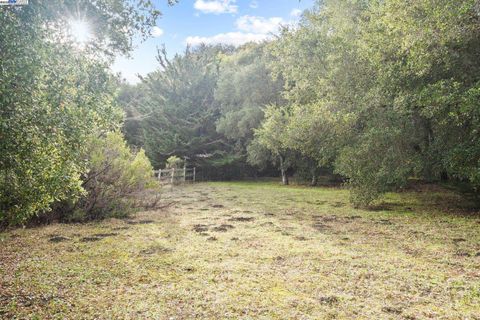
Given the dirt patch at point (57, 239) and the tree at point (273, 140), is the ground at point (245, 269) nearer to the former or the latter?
the dirt patch at point (57, 239)

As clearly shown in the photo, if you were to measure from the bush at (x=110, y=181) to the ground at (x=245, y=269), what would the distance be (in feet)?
2.36

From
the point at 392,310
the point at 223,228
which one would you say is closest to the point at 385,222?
the point at 223,228

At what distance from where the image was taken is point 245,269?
6.09 metres

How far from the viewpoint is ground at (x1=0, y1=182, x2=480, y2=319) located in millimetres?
4496

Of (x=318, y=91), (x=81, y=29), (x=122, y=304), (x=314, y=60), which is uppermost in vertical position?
(x=314, y=60)

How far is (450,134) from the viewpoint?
12031 mm

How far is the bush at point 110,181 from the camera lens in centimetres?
1037

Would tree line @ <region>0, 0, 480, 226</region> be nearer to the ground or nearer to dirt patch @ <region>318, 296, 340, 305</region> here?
the ground

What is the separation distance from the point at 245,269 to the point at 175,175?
20.8 meters

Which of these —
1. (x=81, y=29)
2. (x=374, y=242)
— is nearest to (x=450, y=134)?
(x=374, y=242)

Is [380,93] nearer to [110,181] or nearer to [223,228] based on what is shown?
[223,228]

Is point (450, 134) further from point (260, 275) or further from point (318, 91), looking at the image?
point (260, 275)

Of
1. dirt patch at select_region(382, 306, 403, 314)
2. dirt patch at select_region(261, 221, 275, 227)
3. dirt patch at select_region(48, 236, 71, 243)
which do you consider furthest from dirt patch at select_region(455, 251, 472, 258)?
dirt patch at select_region(48, 236, 71, 243)

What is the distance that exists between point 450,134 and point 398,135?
5.53 ft
